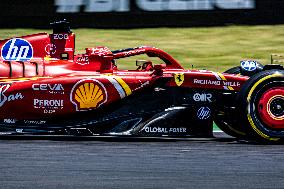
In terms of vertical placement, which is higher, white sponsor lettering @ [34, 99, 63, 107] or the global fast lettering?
white sponsor lettering @ [34, 99, 63, 107]

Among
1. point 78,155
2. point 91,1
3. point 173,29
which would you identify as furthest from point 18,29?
point 78,155

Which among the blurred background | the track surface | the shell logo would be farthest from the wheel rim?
the blurred background

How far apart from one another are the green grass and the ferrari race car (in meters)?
7.58

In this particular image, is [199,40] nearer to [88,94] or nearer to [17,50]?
[17,50]

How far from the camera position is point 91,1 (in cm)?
1869

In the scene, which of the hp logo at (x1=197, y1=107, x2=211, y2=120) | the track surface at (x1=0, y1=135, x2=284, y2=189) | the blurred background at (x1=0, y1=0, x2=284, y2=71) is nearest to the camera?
the track surface at (x1=0, y1=135, x2=284, y2=189)

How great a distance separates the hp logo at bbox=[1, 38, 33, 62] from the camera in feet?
31.4

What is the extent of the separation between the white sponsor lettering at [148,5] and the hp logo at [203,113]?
9.55 metres

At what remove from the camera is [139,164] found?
770 centimetres

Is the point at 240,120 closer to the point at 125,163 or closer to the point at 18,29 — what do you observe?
the point at 125,163

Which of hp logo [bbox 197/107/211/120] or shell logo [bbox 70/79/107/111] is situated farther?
hp logo [bbox 197/107/211/120]

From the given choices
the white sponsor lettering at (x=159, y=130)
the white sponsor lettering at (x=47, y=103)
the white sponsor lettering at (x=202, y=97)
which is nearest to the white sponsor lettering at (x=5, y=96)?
the white sponsor lettering at (x=47, y=103)

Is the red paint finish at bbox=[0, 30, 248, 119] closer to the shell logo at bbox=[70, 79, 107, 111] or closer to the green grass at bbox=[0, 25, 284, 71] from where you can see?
the shell logo at bbox=[70, 79, 107, 111]

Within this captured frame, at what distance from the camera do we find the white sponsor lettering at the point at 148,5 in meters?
18.6
